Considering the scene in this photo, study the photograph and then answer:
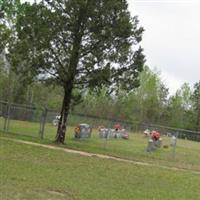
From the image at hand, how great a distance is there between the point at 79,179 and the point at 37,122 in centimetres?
2352

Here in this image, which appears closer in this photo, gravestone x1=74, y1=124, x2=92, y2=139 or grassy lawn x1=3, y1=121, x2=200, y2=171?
grassy lawn x1=3, y1=121, x2=200, y2=171

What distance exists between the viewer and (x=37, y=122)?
38.8m

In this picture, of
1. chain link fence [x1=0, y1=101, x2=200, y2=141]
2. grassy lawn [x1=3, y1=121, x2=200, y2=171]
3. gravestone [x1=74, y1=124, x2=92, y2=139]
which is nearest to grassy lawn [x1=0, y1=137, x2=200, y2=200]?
grassy lawn [x1=3, y1=121, x2=200, y2=171]

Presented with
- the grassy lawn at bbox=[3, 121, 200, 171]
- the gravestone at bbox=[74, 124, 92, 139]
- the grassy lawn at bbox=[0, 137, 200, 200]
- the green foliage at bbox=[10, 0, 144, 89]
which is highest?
the green foliage at bbox=[10, 0, 144, 89]

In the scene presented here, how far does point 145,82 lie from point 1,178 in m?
69.6

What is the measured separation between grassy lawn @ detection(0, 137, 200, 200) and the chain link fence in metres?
10.3

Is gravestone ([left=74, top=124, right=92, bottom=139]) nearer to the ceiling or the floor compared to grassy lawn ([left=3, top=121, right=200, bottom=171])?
nearer to the ceiling

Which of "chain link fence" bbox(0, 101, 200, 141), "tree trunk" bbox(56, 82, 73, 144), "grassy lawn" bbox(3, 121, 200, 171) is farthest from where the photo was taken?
"chain link fence" bbox(0, 101, 200, 141)

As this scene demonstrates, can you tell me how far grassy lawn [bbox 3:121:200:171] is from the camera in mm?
26656

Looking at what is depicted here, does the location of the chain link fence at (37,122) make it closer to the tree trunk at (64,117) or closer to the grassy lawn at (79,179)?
the tree trunk at (64,117)

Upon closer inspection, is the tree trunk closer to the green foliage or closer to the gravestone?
the green foliage

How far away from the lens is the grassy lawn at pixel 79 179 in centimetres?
1302

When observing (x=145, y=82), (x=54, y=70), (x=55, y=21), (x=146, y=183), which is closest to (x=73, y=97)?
(x=54, y=70)

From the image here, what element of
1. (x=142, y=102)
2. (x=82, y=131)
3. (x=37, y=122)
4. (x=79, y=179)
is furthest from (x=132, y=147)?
(x=142, y=102)
